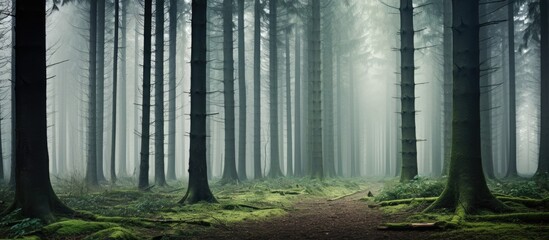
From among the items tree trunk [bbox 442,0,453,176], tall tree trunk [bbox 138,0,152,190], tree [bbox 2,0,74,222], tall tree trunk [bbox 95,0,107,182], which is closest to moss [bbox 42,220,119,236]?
tree [bbox 2,0,74,222]

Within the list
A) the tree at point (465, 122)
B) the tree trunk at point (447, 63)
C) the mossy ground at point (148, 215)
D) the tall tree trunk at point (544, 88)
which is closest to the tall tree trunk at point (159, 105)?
the mossy ground at point (148, 215)

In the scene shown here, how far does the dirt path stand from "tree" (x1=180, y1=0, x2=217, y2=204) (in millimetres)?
2435

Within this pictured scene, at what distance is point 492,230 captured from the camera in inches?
243

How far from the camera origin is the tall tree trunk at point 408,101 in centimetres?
1361

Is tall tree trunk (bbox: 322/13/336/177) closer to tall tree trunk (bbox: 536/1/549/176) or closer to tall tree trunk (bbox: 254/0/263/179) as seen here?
tall tree trunk (bbox: 254/0/263/179)

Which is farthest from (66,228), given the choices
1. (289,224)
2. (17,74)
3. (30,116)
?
(289,224)

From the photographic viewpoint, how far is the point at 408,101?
13.9 m

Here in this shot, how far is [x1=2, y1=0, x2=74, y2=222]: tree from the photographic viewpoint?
734 centimetres

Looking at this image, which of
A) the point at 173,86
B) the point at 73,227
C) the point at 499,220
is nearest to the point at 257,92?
the point at 173,86

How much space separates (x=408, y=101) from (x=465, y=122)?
18.7 ft

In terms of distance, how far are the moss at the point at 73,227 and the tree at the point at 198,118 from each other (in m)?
3.90

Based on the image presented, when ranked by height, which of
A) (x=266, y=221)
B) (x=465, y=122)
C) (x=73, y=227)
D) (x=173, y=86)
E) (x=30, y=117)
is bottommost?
(x=266, y=221)

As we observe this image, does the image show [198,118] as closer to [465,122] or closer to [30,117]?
[30,117]

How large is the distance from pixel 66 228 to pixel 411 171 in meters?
10.2
